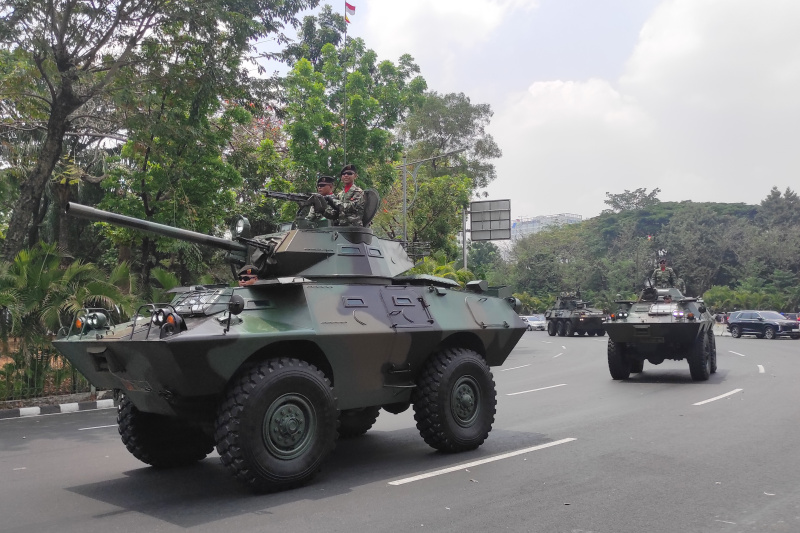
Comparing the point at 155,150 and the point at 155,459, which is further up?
the point at 155,150

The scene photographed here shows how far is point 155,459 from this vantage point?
6.73 metres

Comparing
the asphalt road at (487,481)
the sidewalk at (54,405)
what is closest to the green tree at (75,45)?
the sidewalk at (54,405)

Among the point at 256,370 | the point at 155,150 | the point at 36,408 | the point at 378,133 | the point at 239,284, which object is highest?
the point at 378,133

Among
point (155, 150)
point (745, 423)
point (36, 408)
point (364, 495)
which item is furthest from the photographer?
point (155, 150)

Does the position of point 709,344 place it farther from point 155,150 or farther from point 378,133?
point 155,150

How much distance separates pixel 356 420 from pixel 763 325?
26.5 meters

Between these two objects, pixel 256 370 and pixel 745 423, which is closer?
pixel 256 370

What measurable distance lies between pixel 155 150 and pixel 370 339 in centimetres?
899

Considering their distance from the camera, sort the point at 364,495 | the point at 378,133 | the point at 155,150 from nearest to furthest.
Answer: the point at 364,495, the point at 155,150, the point at 378,133

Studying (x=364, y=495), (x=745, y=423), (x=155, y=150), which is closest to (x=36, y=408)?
(x=155, y=150)

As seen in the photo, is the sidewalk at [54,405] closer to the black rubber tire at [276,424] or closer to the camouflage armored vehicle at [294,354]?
the camouflage armored vehicle at [294,354]

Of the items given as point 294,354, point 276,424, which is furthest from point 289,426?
point 294,354

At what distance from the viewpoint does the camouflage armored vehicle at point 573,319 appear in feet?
110

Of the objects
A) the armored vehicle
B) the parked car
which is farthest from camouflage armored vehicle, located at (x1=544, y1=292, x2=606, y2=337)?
the armored vehicle
